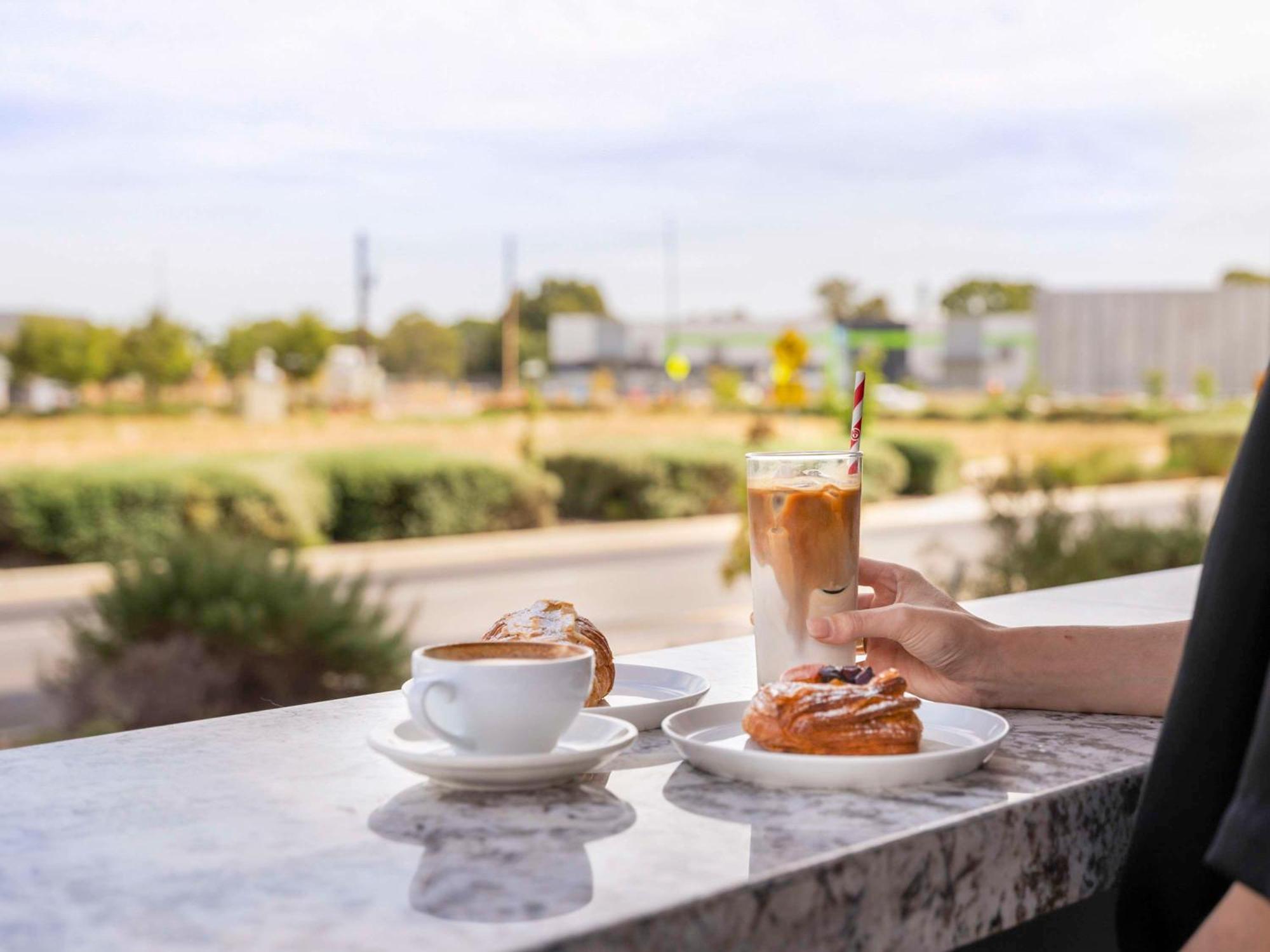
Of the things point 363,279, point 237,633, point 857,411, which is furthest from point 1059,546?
point 363,279

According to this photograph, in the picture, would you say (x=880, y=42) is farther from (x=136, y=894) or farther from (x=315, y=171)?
(x=136, y=894)

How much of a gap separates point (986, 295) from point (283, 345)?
109 ft

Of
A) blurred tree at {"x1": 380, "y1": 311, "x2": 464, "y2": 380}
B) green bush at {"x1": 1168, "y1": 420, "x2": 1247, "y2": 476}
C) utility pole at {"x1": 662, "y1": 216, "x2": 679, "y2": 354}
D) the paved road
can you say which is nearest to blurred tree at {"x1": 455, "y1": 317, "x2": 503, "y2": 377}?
blurred tree at {"x1": 380, "y1": 311, "x2": 464, "y2": 380}

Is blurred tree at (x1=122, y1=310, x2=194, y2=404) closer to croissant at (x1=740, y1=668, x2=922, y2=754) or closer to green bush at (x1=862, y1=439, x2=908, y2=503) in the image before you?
green bush at (x1=862, y1=439, x2=908, y2=503)

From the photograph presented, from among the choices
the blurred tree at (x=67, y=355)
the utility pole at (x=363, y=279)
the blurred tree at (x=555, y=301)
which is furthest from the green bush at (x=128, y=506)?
the blurred tree at (x=555, y=301)

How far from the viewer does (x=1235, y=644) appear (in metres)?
1.03

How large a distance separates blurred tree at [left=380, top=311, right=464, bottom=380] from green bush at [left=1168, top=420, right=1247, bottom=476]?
19.2 metres

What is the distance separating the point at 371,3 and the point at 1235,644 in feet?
44.0

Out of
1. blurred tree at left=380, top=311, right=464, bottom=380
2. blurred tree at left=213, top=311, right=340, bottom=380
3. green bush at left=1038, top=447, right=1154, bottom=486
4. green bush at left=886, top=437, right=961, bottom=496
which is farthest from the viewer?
blurred tree at left=380, top=311, right=464, bottom=380

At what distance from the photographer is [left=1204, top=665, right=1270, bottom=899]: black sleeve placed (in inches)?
34.8

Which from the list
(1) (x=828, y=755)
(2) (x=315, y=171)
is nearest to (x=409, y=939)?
(1) (x=828, y=755)

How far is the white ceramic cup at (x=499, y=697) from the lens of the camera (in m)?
1.09

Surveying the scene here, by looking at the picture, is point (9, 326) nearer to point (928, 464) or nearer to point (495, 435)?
point (495, 435)

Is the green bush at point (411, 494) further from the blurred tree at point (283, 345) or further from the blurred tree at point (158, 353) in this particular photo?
the blurred tree at point (283, 345)
